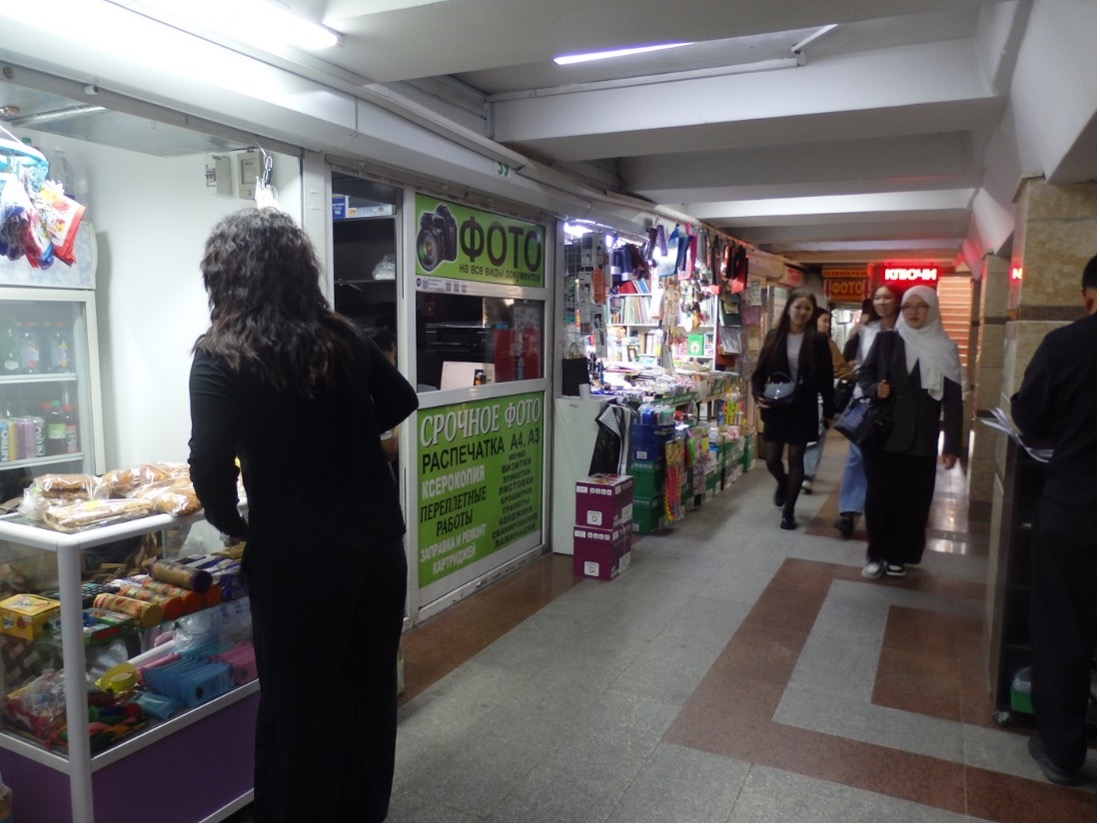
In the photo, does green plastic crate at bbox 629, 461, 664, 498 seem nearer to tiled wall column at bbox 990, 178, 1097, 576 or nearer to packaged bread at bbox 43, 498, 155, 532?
tiled wall column at bbox 990, 178, 1097, 576

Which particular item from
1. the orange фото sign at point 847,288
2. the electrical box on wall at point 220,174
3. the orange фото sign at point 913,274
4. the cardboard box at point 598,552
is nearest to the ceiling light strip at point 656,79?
the electrical box on wall at point 220,174

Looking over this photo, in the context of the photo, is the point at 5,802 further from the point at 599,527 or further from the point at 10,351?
the point at 599,527

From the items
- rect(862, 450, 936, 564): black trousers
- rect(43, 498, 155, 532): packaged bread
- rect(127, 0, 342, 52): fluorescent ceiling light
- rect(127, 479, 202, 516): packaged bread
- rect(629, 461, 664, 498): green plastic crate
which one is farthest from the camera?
rect(629, 461, 664, 498): green plastic crate

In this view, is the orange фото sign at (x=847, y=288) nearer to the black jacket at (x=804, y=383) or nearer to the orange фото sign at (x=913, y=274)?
the orange фото sign at (x=913, y=274)

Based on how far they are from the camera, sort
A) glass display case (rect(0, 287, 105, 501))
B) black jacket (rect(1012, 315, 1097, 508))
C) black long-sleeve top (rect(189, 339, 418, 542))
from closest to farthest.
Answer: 1. black long-sleeve top (rect(189, 339, 418, 542))
2. black jacket (rect(1012, 315, 1097, 508))
3. glass display case (rect(0, 287, 105, 501))

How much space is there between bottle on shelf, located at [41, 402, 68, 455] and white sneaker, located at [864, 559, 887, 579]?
410cm

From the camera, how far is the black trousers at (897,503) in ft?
13.6

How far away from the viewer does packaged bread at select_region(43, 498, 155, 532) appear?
6.02 feet

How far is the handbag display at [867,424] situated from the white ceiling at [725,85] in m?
1.30

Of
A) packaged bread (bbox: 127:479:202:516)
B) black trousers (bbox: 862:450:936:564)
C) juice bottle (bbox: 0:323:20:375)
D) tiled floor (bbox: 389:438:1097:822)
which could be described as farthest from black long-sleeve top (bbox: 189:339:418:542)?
black trousers (bbox: 862:450:936:564)

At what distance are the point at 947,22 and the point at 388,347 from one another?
249cm

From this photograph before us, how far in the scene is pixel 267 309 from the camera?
5.74ft

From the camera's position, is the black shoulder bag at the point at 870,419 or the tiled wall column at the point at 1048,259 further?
the black shoulder bag at the point at 870,419

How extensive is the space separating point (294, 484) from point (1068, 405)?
217 cm
